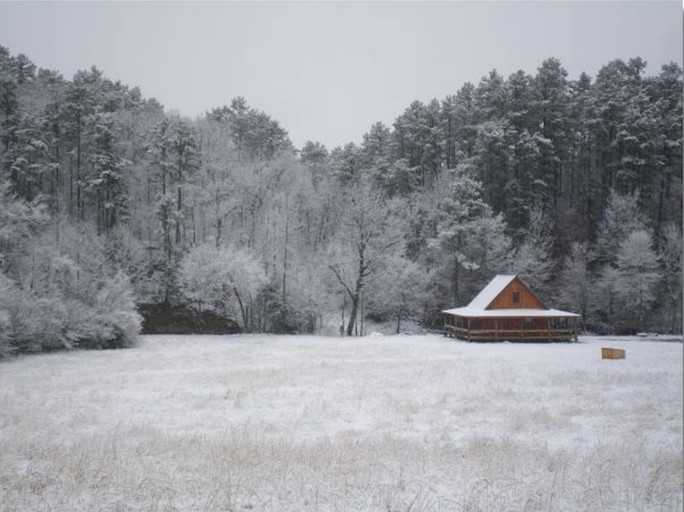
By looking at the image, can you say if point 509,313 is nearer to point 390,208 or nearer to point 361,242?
point 361,242

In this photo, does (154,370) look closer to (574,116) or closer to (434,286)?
(434,286)

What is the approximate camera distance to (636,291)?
146 ft

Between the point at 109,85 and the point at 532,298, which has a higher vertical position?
the point at 109,85

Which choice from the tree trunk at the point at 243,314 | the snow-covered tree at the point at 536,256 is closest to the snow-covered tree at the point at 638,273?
the snow-covered tree at the point at 536,256

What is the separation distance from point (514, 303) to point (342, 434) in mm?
31157

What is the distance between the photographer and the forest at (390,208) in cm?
4488

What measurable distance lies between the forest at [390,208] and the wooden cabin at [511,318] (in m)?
6.97

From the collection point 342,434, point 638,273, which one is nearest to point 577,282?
point 638,273

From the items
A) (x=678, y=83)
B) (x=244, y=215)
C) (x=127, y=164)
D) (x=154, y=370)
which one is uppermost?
(x=678, y=83)

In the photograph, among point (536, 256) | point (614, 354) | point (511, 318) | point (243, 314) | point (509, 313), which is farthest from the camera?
point (536, 256)

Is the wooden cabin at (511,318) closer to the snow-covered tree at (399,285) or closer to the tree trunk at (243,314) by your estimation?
the snow-covered tree at (399,285)

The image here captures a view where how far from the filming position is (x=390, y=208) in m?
49.9

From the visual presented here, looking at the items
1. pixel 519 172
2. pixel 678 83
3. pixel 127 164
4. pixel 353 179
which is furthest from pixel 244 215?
pixel 678 83

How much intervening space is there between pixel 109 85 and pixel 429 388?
68.3m
